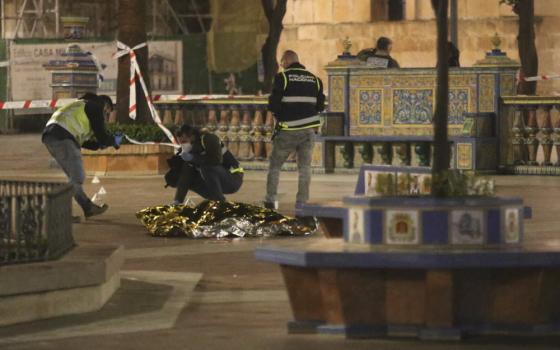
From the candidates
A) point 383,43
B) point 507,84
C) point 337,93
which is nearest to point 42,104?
point 337,93

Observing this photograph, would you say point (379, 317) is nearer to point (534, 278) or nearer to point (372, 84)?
point (534, 278)

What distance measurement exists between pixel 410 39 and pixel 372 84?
18.9 metres

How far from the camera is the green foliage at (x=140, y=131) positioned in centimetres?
2709

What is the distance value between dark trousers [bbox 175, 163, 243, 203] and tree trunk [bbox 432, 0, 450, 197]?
781cm

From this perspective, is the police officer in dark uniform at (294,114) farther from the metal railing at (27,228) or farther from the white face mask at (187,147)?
the metal railing at (27,228)

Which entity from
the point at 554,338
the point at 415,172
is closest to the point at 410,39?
the point at 415,172

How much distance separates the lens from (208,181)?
18750mm

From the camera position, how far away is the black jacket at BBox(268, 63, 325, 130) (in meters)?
19.4

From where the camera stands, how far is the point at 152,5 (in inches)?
2042

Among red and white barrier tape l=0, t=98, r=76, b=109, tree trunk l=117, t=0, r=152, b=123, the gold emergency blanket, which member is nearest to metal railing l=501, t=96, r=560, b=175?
tree trunk l=117, t=0, r=152, b=123

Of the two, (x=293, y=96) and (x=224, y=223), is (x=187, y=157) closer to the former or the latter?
(x=293, y=96)

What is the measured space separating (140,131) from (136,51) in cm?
143

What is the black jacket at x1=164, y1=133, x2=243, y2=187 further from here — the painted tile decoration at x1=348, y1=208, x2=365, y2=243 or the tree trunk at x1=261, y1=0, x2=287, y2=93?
the tree trunk at x1=261, y1=0, x2=287, y2=93

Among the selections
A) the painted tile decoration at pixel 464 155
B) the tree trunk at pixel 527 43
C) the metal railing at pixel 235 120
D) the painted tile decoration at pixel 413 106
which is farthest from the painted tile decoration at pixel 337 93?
the tree trunk at pixel 527 43
